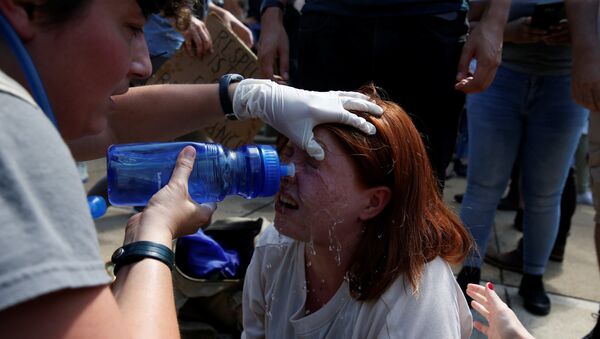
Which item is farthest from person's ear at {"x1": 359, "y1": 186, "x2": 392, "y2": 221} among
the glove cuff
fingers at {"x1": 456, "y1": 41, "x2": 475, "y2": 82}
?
fingers at {"x1": 456, "y1": 41, "x2": 475, "y2": 82}

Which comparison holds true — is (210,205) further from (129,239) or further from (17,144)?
(17,144)

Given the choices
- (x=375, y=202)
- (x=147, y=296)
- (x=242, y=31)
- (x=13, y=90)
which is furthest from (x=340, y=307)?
(x=242, y=31)

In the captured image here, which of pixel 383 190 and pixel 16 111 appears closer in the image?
pixel 16 111

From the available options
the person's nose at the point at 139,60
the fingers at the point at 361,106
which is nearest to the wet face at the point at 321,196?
the fingers at the point at 361,106

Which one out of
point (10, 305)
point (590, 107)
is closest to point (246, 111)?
point (10, 305)

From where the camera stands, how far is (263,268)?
1.95 metres

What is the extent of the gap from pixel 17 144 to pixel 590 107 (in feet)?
7.60

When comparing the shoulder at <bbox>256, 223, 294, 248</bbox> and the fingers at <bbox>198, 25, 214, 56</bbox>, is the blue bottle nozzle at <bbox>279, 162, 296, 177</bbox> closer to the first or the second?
the shoulder at <bbox>256, 223, 294, 248</bbox>

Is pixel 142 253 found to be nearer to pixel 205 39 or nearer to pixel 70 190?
pixel 70 190

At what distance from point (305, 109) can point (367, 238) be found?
468 millimetres

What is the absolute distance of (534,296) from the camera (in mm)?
3184

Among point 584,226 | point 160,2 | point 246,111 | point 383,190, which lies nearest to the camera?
point 160,2

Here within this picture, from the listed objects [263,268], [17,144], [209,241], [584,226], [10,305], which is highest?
[17,144]

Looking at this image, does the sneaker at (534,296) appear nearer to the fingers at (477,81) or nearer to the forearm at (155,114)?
the fingers at (477,81)
